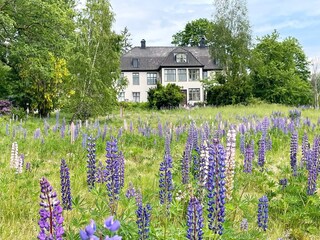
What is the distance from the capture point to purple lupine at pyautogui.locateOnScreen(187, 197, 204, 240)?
206cm

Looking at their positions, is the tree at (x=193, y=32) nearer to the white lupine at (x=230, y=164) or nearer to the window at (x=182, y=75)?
the window at (x=182, y=75)

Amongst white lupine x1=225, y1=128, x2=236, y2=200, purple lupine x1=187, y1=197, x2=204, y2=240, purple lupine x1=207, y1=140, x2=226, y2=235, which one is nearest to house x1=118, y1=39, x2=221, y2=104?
white lupine x1=225, y1=128, x2=236, y2=200

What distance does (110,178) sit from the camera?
2.96 meters

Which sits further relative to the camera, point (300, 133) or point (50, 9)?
point (50, 9)

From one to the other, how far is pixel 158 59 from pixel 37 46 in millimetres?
33217

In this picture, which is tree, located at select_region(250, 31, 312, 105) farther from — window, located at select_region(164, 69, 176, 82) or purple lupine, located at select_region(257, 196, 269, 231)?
purple lupine, located at select_region(257, 196, 269, 231)

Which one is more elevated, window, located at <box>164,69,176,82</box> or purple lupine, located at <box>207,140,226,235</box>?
window, located at <box>164,69,176,82</box>

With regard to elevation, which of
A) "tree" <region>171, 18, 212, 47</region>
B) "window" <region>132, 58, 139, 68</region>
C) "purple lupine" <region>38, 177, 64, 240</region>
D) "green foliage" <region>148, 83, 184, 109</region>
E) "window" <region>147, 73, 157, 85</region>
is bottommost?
"purple lupine" <region>38, 177, 64, 240</region>

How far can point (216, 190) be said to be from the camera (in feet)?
7.89

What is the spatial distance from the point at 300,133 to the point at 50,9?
52.7ft

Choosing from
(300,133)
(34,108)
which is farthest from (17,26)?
(300,133)

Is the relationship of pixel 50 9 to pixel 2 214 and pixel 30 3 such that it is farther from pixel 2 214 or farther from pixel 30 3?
pixel 2 214

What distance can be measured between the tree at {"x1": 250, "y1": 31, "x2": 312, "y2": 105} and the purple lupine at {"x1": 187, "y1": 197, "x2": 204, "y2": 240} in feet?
124

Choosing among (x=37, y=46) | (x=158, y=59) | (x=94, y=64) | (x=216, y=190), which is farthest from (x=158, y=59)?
(x=216, y=190)
